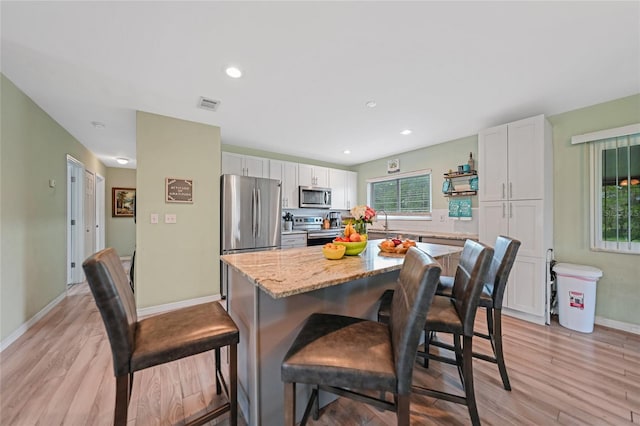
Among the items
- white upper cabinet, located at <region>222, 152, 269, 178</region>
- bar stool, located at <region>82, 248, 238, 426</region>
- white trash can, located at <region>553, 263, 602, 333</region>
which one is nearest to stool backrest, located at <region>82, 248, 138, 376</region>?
bar stool, located at <region>82, 248, 238, 426</region>

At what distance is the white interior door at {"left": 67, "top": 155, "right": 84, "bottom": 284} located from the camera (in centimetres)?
396

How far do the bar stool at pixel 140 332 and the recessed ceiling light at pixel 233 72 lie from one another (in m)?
1.66

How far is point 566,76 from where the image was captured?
2.16 meters

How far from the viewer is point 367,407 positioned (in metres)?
1.54

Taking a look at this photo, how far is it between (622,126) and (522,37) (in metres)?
1.97

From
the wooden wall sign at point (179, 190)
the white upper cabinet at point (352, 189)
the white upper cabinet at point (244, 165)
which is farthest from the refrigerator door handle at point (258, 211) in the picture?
the white upper cabinet at point (352, 189)

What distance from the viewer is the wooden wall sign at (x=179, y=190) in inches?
121

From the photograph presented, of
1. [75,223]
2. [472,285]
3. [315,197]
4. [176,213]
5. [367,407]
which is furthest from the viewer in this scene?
[315,197]

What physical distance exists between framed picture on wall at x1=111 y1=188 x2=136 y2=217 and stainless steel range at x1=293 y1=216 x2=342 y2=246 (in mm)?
4564

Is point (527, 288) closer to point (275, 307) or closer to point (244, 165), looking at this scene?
point (275, 307)

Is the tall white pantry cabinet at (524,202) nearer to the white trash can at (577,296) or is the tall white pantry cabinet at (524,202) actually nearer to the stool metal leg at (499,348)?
the white trash can at (577,296)

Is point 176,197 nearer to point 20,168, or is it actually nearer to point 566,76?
point 20,168

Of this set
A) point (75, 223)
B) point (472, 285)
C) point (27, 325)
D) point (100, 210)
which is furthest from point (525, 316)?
point (100, 210)

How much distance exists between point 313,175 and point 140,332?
4263 millimetres
